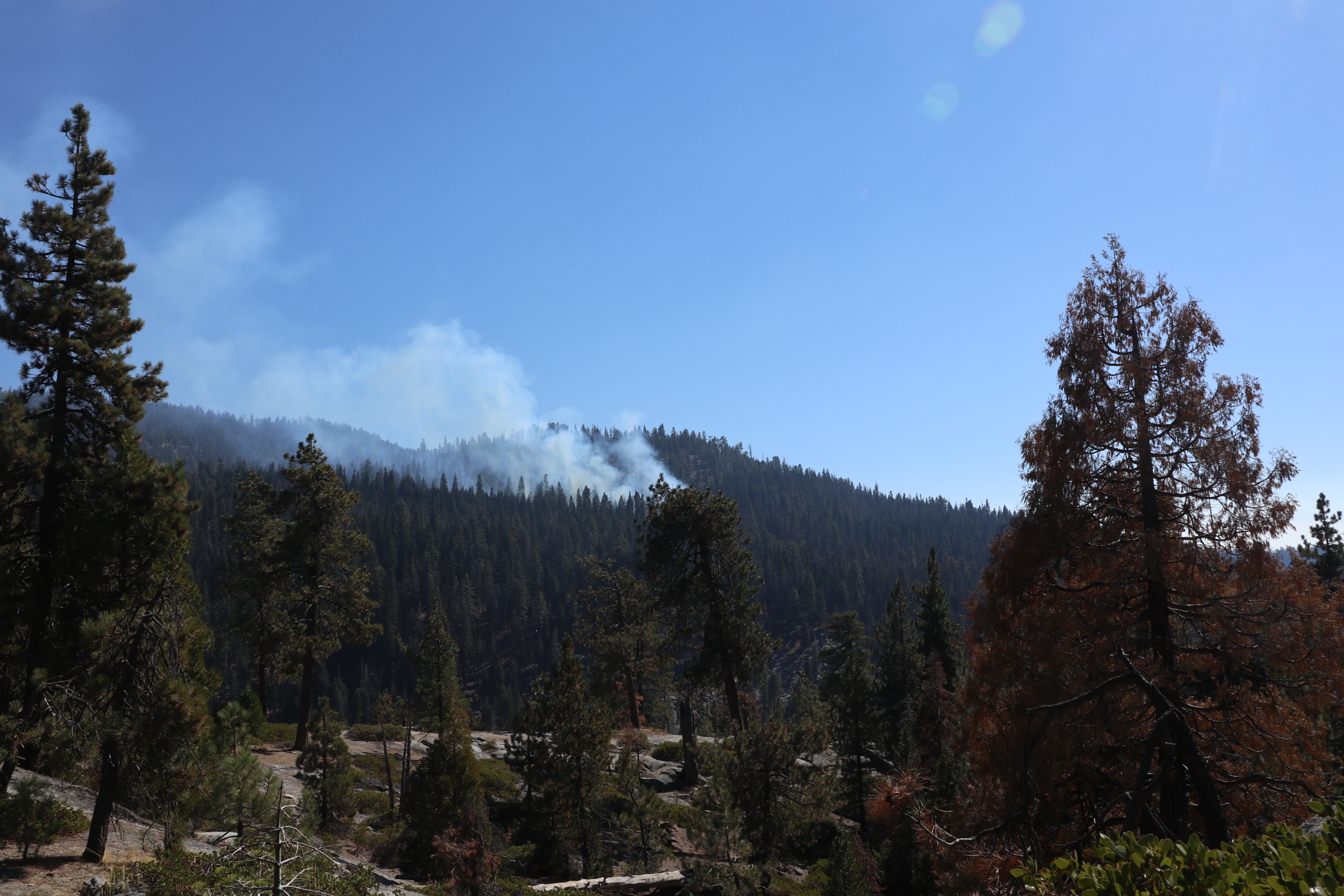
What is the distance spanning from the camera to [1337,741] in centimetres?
2223

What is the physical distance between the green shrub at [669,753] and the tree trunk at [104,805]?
3269cm

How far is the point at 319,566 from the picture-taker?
30750mm

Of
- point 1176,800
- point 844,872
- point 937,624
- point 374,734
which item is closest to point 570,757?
point 844,872

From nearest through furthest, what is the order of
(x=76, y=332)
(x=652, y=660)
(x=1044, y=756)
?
(x=1044, y=756), (x=76, y=332), (x=652, y=660)

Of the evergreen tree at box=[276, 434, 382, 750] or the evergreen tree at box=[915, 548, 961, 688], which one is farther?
the evergreen tree at box=[915, 548, 961, 688]

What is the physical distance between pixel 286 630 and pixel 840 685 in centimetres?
2645

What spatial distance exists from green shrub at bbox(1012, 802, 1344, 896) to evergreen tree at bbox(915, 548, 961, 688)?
39641 mm

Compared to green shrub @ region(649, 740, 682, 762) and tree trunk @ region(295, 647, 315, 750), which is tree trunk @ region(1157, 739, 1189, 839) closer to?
tree trunk @ region(295, 647, 315, 750)

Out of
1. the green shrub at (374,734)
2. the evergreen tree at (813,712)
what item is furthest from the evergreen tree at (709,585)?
the green shrub at (374,734)

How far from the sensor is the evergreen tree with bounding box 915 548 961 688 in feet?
138

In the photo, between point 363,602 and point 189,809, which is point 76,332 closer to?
point 189,809

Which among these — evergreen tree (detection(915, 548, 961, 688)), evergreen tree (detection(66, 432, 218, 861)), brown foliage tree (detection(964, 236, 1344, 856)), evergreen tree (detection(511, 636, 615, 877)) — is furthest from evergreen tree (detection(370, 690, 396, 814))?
brown foliage tree (detection(964, 236, 1344, 856))

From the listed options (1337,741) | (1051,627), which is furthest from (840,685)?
(1051,627)

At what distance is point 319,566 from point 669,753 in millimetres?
23463
